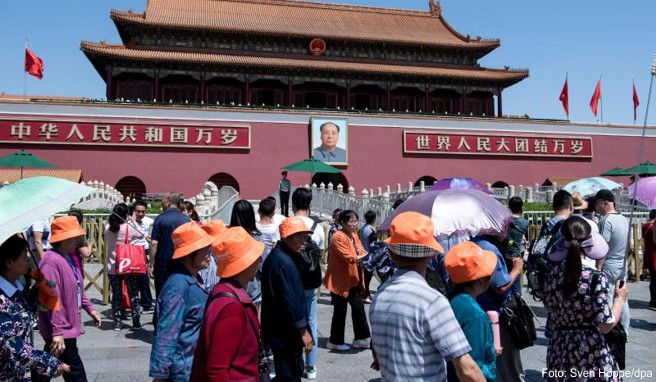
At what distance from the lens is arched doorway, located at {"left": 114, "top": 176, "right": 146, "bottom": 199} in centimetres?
2400

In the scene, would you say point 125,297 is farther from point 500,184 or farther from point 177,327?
point 500,184

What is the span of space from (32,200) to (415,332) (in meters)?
2.03

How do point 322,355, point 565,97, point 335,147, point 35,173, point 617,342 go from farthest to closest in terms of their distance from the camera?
point 565,97
point 335,147
point 35,173
point 322,355
point 617,342

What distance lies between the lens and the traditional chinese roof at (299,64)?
25359 mm

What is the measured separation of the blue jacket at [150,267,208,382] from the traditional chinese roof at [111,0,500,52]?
25.6 m

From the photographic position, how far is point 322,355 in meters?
5.77

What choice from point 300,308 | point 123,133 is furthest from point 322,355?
point 123,133

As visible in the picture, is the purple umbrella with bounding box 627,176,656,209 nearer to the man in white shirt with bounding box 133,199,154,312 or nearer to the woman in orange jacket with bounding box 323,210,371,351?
the woman in orange jacket with bounding box 323,210,371,351

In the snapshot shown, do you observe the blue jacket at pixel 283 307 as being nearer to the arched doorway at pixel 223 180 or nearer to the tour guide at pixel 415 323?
the tour guide at pixel 415 323

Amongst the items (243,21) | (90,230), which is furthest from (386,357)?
(243,21)

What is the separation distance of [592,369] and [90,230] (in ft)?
33.0

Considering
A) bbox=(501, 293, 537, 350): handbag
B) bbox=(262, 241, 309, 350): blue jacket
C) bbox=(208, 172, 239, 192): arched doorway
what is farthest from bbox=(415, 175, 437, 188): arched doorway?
bbox=(262, 241, 309, 350): blue jacket

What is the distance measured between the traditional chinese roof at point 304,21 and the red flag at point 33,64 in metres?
4.10

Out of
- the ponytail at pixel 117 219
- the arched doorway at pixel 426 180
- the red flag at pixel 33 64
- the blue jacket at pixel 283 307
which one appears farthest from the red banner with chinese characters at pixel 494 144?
the blue jacket at pixel 283 307
